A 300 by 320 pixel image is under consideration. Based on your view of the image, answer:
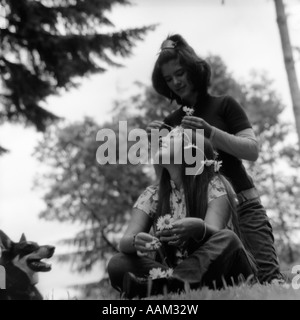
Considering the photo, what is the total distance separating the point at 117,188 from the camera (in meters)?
20.9

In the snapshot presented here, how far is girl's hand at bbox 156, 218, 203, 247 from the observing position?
2.60 m

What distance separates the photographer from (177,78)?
355 cm

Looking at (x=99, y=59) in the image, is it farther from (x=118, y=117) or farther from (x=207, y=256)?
(x=118, y=117)

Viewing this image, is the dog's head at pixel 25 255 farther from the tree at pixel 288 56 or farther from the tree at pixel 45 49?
the tree at pixel 45 49

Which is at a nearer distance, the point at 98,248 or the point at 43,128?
the point at 43,128

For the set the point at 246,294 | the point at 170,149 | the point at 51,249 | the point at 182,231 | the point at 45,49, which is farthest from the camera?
the point at 45,49

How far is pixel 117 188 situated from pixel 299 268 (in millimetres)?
17777

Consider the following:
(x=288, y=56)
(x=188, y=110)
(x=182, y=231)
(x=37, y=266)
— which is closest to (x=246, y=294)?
(x=182, y=231)

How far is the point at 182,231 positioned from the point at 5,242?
3.33 feet

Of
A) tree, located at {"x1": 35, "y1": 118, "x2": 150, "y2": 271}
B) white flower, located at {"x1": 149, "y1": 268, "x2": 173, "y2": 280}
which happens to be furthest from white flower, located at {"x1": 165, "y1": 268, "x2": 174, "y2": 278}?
tree, located at {"x1": 35, "y1": 118, "x2": 150, "y2": 271}

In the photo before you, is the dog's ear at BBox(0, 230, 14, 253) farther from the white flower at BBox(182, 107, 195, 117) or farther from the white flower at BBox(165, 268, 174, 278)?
the white flower at BBox(182, 107, 195, 117)

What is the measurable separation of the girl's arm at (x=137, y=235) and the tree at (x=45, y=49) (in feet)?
23.4

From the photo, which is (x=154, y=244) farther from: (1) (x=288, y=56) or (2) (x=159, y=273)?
(1) (x=288, y=56)
